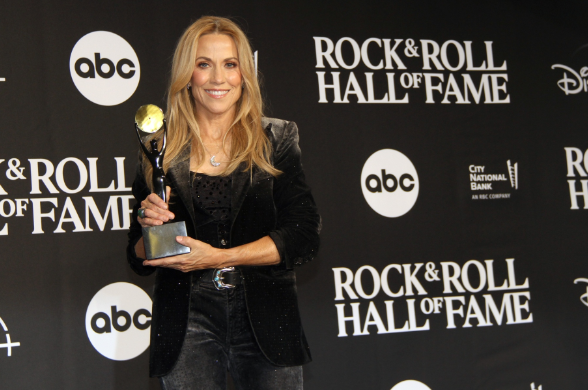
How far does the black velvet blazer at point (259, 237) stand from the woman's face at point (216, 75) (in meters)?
0.14

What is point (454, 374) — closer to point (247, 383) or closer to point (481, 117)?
point (481, 117)

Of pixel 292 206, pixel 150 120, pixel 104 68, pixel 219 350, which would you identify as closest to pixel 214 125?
pixel 150 120

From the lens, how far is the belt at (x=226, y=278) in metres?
1.68

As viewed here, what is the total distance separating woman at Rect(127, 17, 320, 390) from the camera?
165 centimetres

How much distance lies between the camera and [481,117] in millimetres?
3484

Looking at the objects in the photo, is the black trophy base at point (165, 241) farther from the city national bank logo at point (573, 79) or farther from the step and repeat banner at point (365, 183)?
the city national bank logo at point (573, 79)

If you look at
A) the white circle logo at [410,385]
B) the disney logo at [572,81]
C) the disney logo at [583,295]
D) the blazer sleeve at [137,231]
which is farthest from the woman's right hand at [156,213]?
the disney logo at [572,81]

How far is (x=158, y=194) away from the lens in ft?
5.45

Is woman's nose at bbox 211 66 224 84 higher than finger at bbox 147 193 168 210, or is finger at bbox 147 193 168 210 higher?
woman's nose at bbox 211 66 224 84

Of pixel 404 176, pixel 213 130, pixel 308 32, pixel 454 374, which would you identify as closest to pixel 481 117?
pixel 404 176

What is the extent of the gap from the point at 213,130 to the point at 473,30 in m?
2.12

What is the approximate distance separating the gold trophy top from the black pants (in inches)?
16.2

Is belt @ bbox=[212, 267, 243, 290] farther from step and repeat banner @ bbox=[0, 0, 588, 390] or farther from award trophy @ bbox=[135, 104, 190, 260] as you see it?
step and repeat banner @ bbox=[0, 0, 588, 390]

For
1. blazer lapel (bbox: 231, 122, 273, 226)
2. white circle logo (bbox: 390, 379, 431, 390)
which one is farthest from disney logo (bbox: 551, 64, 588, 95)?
blazer lapel (bbox: 231, 122, 273, 226)
